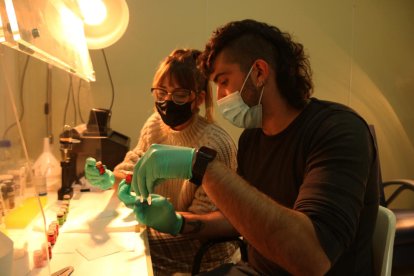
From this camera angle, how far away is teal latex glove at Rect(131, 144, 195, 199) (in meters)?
0.93

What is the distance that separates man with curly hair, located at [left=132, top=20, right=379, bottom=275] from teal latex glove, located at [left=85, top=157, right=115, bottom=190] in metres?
0.39

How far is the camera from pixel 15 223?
1147 millimetres

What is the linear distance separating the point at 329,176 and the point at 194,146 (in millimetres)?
735

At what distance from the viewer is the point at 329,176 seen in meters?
0.79

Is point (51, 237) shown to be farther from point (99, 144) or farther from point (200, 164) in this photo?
point (99, 144)

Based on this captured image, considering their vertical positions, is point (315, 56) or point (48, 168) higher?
point (315, 56)

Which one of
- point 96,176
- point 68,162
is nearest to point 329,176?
point 96,176

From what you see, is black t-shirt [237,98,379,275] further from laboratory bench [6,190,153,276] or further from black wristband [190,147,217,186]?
laboratory bench [6,190,153,276]

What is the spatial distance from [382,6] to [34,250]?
2.93 m

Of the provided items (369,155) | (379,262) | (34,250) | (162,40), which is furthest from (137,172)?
(162,40)

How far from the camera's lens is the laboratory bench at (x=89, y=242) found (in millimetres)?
899

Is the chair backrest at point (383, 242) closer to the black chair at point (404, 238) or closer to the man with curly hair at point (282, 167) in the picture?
the man with curly hair at point (282, 167)

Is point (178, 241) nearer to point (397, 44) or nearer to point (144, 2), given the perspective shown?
point (144, 2)

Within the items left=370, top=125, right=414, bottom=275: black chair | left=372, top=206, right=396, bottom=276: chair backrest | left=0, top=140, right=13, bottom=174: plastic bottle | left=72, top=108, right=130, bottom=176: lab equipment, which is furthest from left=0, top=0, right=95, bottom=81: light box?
left=370, top=125, right=414, bottom=275: black chair
